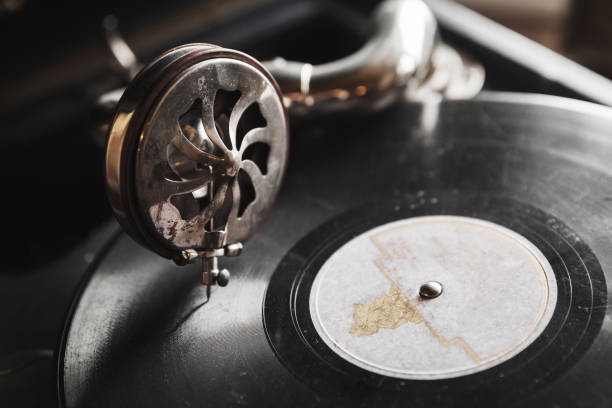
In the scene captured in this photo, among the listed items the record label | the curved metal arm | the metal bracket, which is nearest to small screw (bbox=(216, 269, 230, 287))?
the metal bracket

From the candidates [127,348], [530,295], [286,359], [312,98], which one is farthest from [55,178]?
[530,295]

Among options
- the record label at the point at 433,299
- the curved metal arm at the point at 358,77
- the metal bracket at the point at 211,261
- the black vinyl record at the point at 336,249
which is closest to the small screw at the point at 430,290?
the record label at the point at 433,299

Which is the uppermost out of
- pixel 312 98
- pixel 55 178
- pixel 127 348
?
pixel 312 98

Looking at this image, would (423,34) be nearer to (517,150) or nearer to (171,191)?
(517,150)

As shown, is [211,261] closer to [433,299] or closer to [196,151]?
[196,151]

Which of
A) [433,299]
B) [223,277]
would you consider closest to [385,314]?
[433,299]

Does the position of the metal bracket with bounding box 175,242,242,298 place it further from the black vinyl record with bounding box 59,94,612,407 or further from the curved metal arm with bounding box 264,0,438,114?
the curved metal arm with bounding box 264,0,438,114
